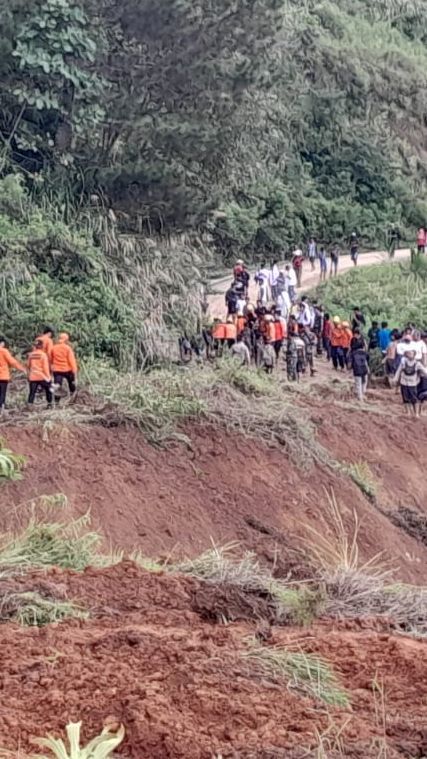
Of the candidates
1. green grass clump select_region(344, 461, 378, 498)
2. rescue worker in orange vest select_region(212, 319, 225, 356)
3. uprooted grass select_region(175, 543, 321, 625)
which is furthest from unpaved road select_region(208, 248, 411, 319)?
uprooted grass select_region(175, 543, 321, 625)

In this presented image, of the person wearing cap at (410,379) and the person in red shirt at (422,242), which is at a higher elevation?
the person in red shirt at (422,242)

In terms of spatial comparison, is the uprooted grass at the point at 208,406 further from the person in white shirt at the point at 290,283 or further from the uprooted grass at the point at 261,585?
the person in white shirt at the point at 290,283

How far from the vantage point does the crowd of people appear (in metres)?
22.0

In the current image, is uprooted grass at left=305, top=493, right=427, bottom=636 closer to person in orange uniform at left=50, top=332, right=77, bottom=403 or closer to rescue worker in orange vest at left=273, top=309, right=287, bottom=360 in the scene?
person in orange uniform at left=50, top=332, right=77, bottom=403

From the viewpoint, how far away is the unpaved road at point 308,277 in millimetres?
29755

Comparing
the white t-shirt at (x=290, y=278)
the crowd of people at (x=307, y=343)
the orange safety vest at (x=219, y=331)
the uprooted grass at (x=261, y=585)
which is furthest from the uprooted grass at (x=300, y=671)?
→ the white t-shirt at (x=290, y=278)

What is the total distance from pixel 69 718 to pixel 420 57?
51689 millimetres

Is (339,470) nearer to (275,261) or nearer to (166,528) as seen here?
(166,528)

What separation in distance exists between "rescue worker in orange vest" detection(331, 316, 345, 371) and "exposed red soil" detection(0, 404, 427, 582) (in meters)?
7.56

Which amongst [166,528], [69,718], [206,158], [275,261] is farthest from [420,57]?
[69,718]

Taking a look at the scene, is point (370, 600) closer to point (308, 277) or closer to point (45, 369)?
point (45, 369)

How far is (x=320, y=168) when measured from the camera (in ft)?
152

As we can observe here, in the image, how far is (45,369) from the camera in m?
16.7

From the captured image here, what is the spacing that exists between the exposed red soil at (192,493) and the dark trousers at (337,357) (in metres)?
7.72
